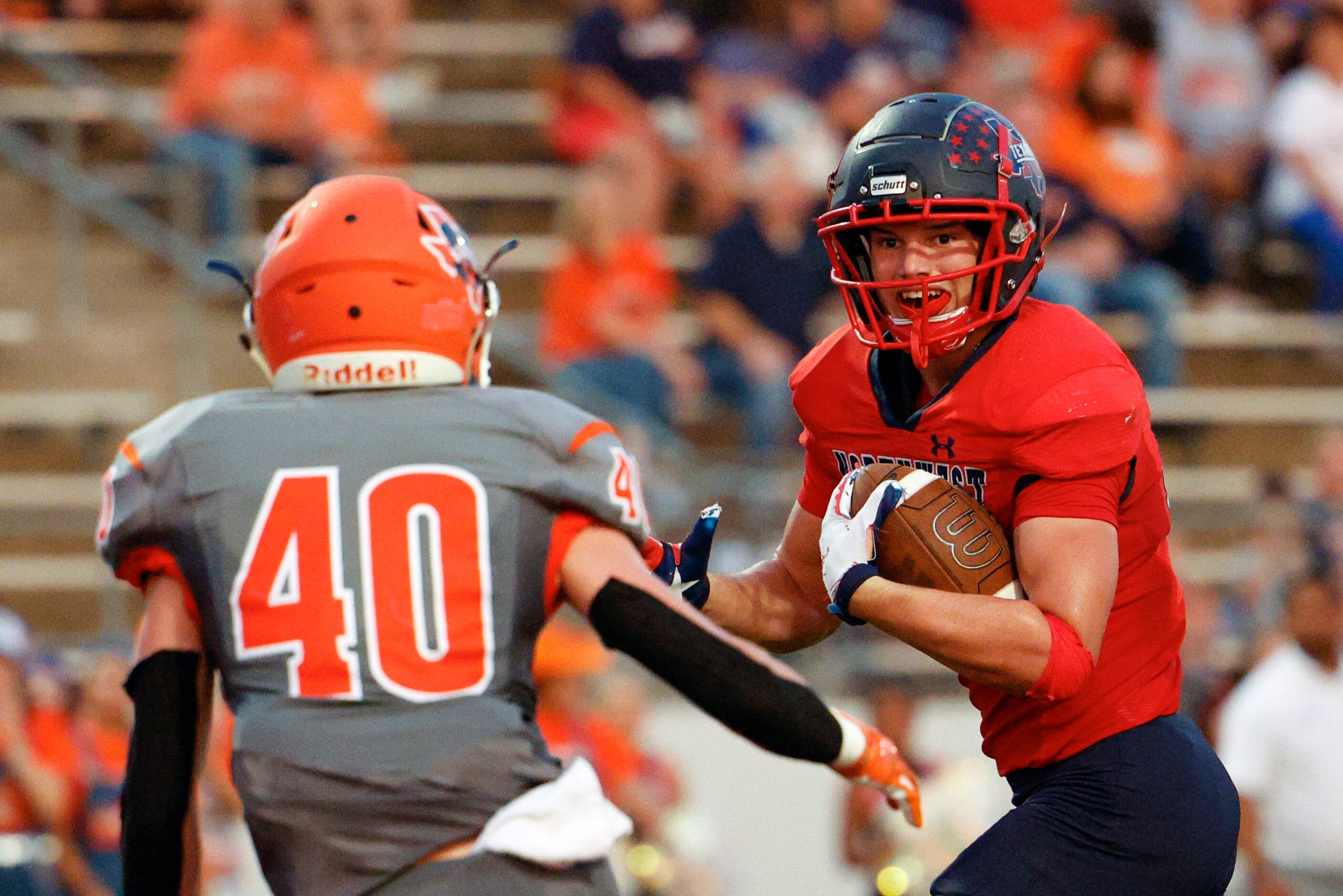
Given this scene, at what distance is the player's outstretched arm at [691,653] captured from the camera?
107 inches

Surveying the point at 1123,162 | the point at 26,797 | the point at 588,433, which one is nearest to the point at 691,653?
the point at 588,433

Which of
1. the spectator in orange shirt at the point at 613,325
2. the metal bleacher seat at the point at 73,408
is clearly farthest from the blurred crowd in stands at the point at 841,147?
the metal bleacher seat at the point at 73,408

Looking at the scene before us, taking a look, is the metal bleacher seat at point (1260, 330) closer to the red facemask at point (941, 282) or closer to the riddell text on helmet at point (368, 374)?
the red facemask at point (941, 282)

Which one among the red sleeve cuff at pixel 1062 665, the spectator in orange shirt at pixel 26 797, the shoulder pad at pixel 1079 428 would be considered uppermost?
the shoulder pad at pixel 1079 428

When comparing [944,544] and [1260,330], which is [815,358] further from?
[1260,330]

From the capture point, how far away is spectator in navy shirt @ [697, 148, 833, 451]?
25.5ft

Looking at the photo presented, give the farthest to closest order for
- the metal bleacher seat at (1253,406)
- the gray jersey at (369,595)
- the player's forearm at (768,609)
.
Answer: the metal bleacher seat at (1253,406) < the player's forearm at (768,609) < the gray jersey at (369,595)

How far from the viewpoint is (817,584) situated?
373 centimetres

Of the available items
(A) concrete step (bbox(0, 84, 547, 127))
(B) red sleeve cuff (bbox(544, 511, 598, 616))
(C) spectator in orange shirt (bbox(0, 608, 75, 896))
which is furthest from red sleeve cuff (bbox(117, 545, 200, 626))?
(A) concrete step (bbox(0, 84, 547, 127))

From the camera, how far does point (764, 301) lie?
7953 millimetres

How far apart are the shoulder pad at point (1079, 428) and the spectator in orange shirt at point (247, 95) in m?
5.68

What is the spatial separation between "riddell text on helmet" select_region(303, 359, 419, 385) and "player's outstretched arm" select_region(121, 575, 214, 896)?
0.37 meters

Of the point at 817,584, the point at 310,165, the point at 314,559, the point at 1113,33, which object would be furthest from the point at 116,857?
the point at 1113,33

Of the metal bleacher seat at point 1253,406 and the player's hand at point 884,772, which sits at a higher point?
the player's hand at point 884,772
